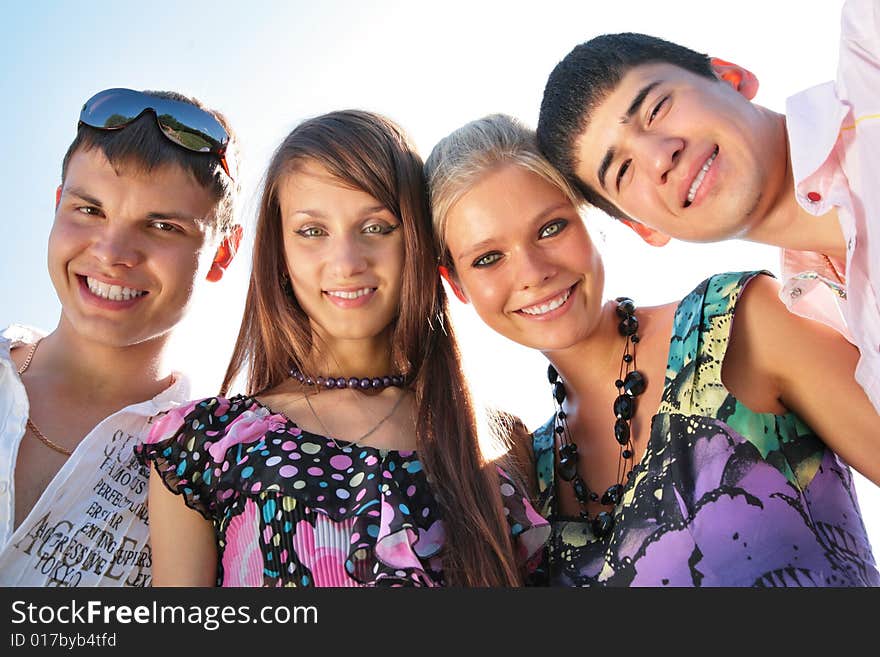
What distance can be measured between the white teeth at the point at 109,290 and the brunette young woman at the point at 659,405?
1394mm

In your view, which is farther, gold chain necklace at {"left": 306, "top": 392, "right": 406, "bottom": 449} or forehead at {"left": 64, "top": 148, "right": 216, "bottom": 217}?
forehead at {"left": 64, "top": 148, "right": 216, "bottom": 217}

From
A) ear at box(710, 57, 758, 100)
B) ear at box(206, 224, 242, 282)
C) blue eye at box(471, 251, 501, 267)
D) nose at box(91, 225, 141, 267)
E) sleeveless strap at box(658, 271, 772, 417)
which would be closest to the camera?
sleeveless strap at box(658, 271, 772, 417)

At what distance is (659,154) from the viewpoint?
278cm

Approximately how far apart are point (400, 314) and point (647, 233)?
1.10 metres

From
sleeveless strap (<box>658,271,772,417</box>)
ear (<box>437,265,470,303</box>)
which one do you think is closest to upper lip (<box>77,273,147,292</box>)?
ear (<box>437,265,470,303</box>)

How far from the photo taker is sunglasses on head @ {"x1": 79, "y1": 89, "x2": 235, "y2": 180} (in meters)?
3.82

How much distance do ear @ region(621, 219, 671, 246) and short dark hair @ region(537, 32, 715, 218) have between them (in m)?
0.18

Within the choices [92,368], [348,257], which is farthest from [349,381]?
[92,368]

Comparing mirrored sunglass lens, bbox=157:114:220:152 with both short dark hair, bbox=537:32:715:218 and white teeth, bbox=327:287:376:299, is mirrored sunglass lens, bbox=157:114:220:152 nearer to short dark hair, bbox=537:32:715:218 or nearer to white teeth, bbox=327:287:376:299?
white teeth, bbox=327:287:376:299

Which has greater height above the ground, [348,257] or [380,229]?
[380,229]

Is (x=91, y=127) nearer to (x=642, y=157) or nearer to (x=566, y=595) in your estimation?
(x=642, y=157)

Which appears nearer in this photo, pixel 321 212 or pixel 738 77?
pixel 738 77

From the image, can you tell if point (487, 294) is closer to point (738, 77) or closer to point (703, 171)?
point (703, 171)

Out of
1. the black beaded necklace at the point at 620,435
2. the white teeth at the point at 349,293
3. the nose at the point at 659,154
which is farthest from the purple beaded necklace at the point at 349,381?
the nose at the point at 659,154
